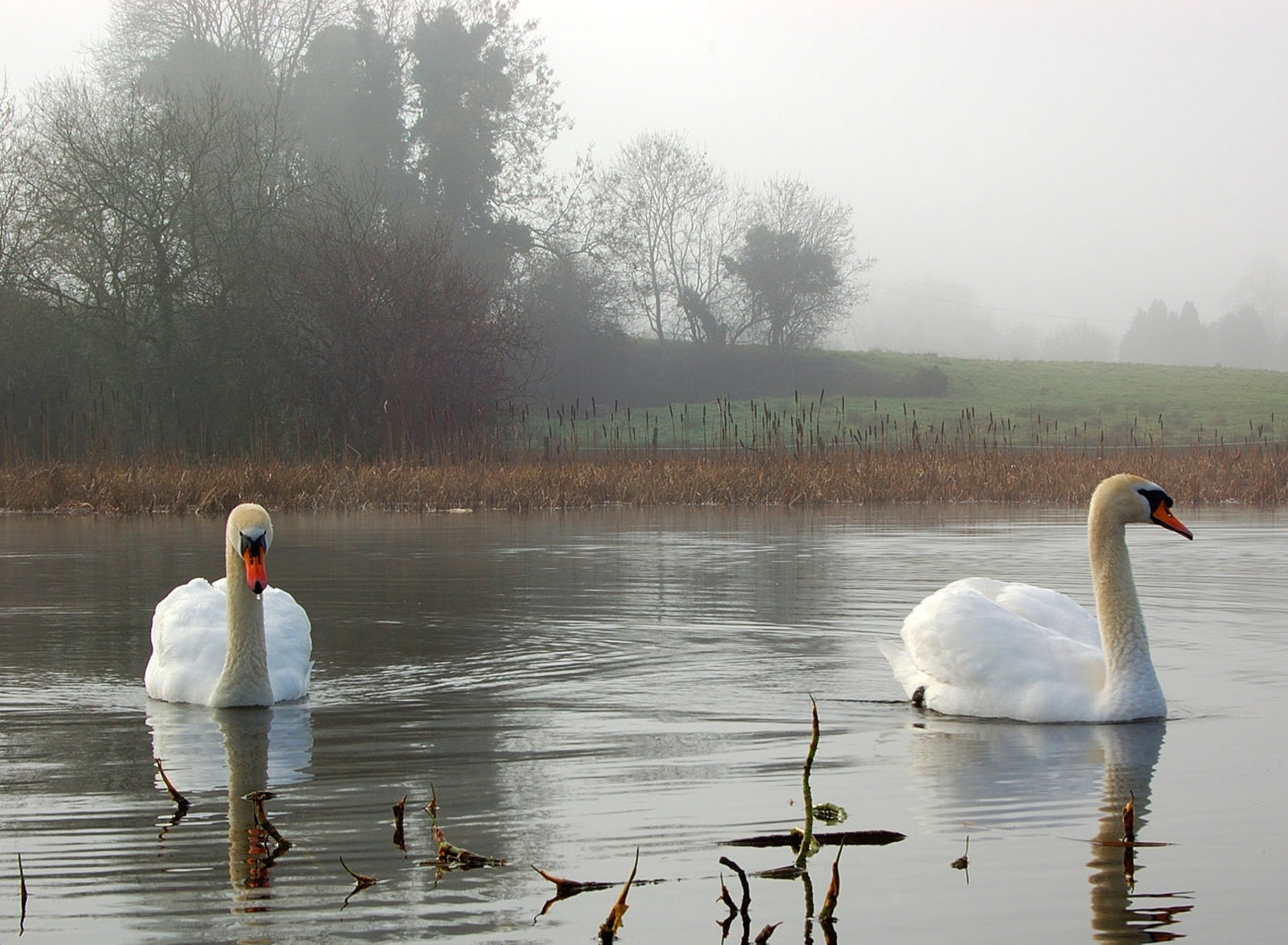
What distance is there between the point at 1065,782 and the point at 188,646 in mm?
3817

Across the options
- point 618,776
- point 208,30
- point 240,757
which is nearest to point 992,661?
point 618,776

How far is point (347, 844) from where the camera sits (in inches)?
160

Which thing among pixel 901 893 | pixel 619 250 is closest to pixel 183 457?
pixel 901 893

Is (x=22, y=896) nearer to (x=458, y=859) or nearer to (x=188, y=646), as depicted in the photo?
(x=458, y=859)

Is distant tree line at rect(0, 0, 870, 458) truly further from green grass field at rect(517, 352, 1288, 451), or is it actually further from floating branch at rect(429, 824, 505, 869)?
floating branch at rect(429, 824, 505, 869)

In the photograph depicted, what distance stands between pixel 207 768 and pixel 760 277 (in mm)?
53316

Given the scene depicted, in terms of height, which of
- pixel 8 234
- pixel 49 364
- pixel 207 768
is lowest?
pixel 207 768

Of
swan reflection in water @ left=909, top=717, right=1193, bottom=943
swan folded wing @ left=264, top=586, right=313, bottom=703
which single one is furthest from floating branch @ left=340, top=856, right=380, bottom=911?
swan folded wing @ left=264, top=586, right=313, bottom=703

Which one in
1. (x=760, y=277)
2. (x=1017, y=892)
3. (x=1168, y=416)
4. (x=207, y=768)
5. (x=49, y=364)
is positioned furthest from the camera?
(x=760, y=277)

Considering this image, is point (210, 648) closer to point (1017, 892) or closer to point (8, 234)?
point (1017, 892)

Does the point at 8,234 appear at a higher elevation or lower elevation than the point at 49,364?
higher

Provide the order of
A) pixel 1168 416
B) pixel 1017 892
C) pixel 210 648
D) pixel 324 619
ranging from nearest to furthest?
pixel 1017 892 → pixel 210 648 → pixel 324 619 → pixel 1168 416

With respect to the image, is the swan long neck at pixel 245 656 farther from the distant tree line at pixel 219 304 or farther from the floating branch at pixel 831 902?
the distant tree line at pixel 219 304

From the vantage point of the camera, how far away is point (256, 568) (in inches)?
242
